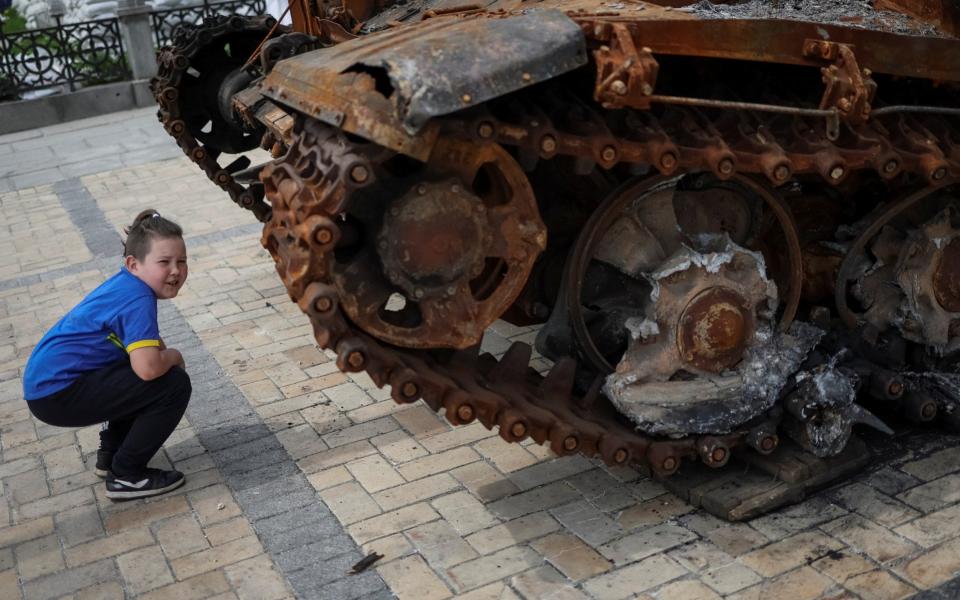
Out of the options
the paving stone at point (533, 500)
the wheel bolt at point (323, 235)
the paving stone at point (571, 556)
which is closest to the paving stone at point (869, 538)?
the paving stone at point (571, 556)

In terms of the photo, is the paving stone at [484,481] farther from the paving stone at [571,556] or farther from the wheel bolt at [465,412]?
the wheel bolt at [465,412]

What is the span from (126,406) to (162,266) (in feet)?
2.03

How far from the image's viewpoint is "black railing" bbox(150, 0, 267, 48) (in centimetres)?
1545

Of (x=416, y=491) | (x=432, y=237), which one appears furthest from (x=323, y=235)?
(x=416, y=491)

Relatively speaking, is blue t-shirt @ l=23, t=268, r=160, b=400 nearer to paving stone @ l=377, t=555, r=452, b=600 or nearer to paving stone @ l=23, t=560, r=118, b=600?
paving stone @ l=23, t=560, r=118, b=600

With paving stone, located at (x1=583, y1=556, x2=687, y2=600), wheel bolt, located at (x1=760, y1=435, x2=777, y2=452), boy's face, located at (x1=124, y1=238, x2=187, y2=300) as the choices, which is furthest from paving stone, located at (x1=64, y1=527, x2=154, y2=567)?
wheel bolt, located at (x1=760, y1=435, x2=777, y2=452)

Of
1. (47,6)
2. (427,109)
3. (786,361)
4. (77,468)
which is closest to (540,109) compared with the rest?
(427,109)

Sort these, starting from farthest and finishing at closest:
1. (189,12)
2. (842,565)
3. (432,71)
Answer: (189,12) < (842,565) < (432,71)

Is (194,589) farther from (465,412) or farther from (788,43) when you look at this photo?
(788,43)

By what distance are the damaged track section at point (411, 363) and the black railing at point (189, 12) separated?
12091 millimetres

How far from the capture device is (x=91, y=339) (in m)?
4.68

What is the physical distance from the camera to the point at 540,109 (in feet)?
12.3

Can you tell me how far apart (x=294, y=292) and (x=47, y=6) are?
670 inches

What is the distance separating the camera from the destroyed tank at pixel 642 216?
11.8ft
